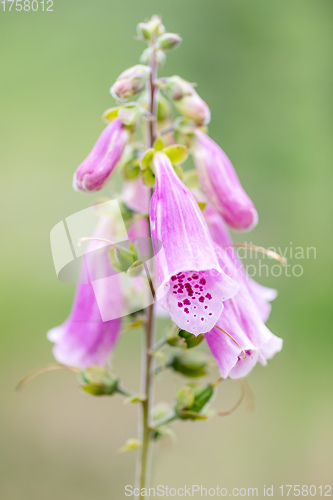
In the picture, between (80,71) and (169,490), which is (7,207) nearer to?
(80,71)

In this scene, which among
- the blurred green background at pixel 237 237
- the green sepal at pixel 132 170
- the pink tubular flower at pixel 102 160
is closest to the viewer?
the pink tubular flower at pixel 102 160

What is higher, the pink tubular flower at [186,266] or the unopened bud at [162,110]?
the unopened bud at [162,110]

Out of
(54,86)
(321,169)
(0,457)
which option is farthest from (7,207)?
(321,169)

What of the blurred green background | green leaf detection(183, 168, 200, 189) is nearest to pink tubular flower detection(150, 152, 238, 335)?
green leaf detection(183, 168, 200, 189)

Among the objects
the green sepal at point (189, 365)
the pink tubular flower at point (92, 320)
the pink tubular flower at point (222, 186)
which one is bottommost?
the green sepal at point (189, 365)

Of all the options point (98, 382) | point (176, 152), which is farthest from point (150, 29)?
point (98, 382)

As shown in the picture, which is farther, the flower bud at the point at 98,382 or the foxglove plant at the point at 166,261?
the flower bud at the point at 98,382

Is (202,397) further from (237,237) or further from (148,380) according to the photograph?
(237,237)

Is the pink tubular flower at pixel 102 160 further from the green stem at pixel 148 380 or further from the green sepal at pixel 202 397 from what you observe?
the green sepal at pixel 202 397

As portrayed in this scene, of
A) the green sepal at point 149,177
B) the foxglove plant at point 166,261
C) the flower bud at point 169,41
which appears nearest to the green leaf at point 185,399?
the foxglove plant at point 166,261
